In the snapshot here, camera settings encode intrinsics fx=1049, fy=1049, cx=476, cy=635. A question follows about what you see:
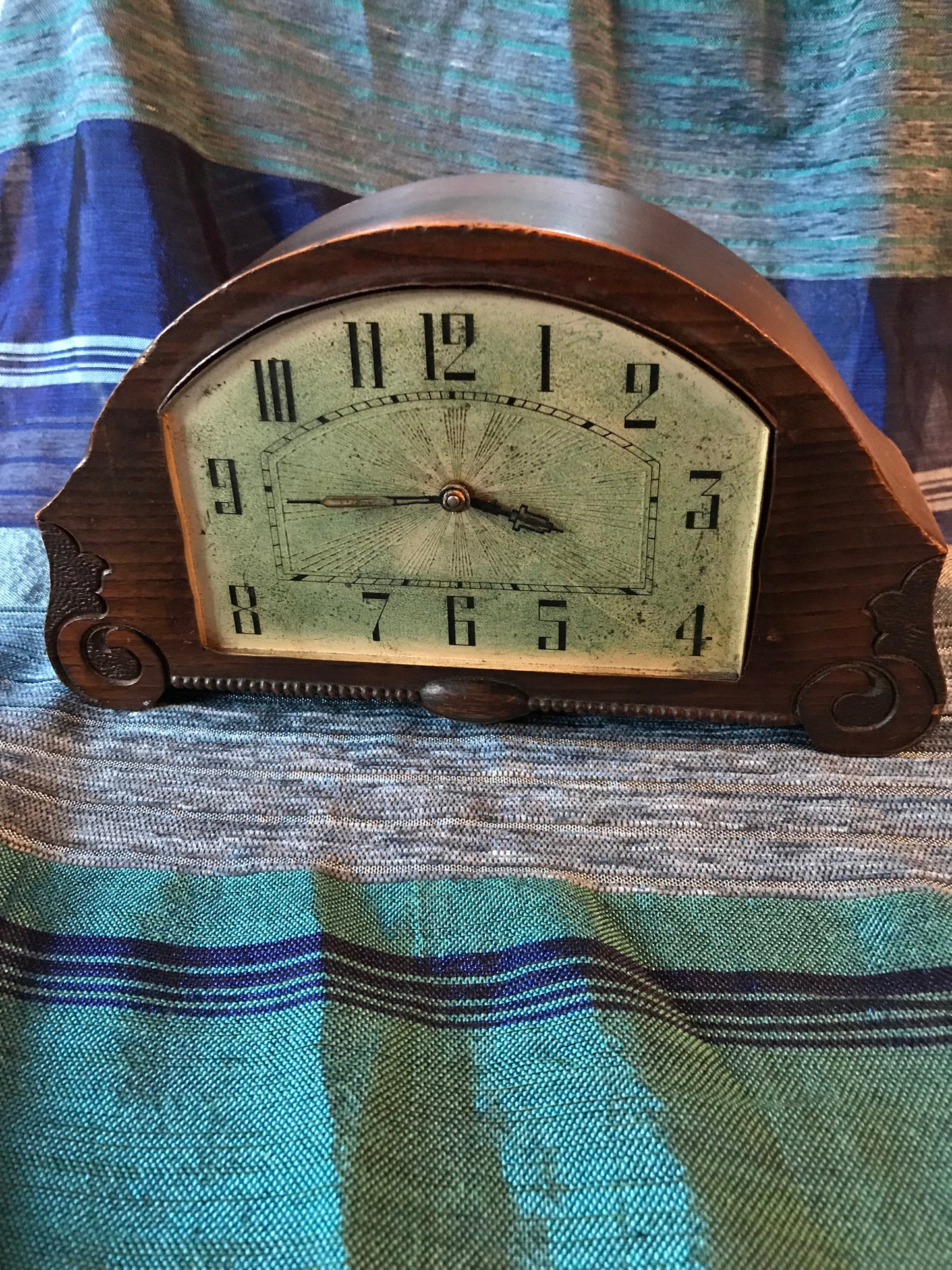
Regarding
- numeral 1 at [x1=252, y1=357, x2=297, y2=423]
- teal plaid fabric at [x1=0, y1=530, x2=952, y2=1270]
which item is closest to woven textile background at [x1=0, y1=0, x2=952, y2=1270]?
teal plaid fabric at [x1=0, y1=530, x2=952, y2=1270]

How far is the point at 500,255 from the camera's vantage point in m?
0.66

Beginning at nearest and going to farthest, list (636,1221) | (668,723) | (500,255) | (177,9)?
(636,1221)
(500,255)
(668,723)
(177,9)

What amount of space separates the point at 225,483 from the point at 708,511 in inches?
13.8

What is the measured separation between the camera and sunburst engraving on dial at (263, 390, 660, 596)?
726 millimetres

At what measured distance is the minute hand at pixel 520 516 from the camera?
29.6 inches

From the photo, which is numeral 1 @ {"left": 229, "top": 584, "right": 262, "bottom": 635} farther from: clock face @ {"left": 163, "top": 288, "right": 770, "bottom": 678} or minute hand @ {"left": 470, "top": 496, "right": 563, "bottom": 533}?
minute hand @ {"left": 470, "top": 496, "right": 563, "bottom": 533}

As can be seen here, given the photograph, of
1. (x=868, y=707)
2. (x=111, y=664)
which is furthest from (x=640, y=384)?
(x=111, y=664)

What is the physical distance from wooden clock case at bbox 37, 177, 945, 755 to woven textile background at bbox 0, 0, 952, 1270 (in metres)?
0.05

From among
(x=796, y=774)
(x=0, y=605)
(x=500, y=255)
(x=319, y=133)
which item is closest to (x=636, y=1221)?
(x=796, y=774)

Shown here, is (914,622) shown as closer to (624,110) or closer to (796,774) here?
(796,774)

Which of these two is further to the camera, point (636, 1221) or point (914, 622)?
point (914, 622)

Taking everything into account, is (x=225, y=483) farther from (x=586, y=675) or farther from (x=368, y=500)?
(x=586, y=675)

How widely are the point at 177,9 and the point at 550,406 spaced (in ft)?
2.13

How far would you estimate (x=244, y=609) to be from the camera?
0.83 m
